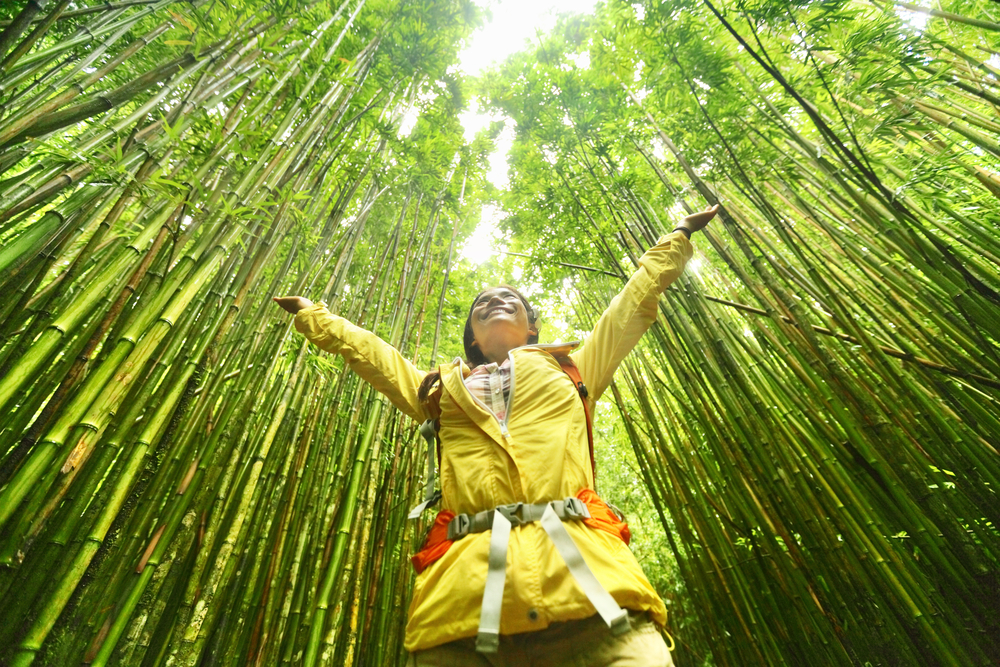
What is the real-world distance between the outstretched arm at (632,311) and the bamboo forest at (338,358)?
0.38 m

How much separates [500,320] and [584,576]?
31.5 inches

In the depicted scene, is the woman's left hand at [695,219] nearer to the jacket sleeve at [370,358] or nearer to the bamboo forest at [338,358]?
the bamboo forest at [338,358]

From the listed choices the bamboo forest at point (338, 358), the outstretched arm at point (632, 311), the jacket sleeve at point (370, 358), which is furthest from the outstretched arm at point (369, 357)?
the outstretched arm at point (632, 311)

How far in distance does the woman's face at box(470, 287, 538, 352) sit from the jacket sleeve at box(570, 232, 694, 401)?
0.30 m

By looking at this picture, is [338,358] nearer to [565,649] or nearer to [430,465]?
[430,465]

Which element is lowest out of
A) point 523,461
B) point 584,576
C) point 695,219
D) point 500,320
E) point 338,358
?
point 584,576

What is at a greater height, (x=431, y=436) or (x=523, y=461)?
(x=431, y=436)

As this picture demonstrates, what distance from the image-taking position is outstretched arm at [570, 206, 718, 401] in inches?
43.9

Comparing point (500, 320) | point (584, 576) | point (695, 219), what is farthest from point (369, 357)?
point (695, 219)

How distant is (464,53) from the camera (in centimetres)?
304

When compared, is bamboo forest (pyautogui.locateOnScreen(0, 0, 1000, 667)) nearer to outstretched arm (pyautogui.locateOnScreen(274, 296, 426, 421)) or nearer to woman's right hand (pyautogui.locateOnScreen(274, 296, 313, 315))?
woman's right hand (pyautogui.locateOnScreen(274, 296, 313, 315))

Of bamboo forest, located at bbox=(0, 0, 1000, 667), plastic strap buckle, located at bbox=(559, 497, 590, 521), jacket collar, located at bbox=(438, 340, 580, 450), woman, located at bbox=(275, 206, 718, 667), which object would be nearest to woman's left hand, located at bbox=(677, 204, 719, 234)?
woman, located at bbox=(275, 206, 718, 667)

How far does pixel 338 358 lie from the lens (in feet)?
7.02

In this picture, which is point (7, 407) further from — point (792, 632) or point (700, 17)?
point (700, 17)
